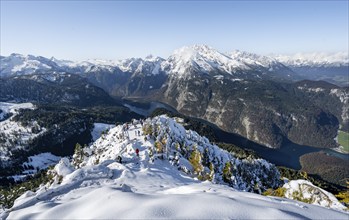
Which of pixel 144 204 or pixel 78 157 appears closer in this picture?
pixel 144 204

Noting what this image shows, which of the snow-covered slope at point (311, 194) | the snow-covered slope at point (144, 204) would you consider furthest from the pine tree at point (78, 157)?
the snow-covered slope at point (311, 194)

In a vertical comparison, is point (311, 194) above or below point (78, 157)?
above

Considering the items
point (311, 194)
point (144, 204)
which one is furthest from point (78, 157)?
point (144, 204)

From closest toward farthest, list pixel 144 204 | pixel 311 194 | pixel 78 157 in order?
1. pixel 144 204
2. pixel 311 194
3. pixel 78 157

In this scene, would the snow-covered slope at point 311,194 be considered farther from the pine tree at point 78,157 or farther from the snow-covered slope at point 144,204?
the pine tree at point 78,157

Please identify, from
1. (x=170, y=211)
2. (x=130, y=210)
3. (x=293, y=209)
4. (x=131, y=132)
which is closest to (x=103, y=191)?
(x=130, y=210)

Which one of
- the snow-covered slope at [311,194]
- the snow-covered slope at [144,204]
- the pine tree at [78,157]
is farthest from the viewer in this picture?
the pine tree at [78,157]

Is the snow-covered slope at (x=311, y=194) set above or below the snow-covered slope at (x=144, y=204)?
below

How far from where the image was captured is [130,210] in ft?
79.0

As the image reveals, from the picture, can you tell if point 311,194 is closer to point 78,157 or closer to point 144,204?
point 144,204

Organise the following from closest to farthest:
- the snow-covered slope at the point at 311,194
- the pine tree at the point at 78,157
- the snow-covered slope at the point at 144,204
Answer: the snow-covered slope at the point at 144,204
the snow-covered slope at the point at 311,194
the pine tree at the point at 78,157

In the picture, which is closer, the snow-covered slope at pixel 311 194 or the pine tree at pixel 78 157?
the snow-covered slope at pixel 311 194


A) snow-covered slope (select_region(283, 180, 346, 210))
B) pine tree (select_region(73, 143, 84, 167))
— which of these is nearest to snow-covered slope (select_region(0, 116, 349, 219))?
snow-covered slope (select_region(283, 180, 346, 210))

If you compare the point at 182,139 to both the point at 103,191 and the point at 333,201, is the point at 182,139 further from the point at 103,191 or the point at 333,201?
the point at 103,191
